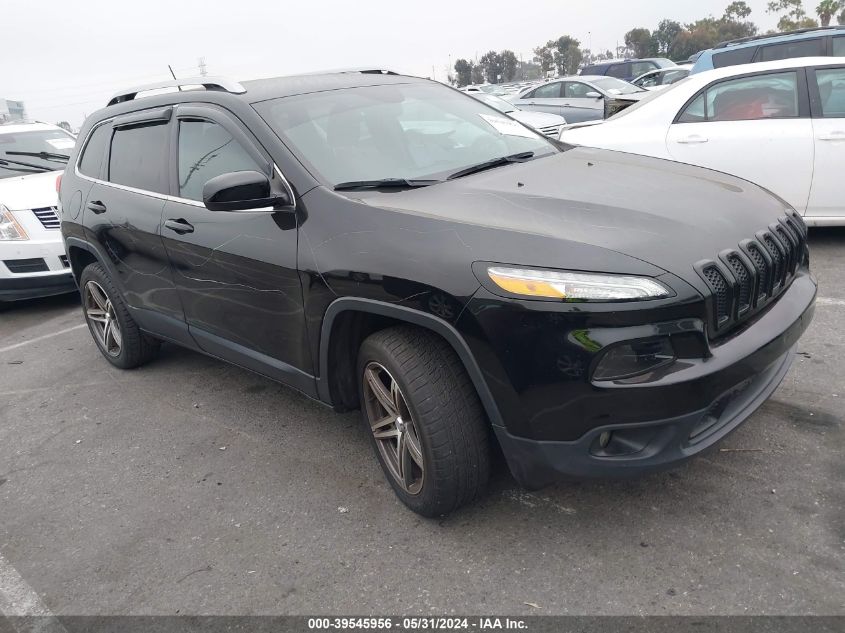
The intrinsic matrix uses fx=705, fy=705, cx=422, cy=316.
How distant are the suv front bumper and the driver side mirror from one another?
4.39 ft

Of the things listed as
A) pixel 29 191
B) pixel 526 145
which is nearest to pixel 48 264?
pixel 29 191

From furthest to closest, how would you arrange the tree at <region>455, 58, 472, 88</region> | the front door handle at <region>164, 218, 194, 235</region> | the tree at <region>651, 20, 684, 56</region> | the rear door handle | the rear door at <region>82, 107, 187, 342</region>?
1. the tree at <region>455, 58, 472, 88</region>
2. the tree at <region>651, 20, 684, 56</region>
3. the rear door handle
4. the rear door at <region>82, 107, 187, 342</region>
5. the front door handle at <region>164, 218, 194, 235</region>

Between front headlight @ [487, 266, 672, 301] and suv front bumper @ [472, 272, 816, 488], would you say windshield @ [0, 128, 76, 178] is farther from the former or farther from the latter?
suv front bumper @ [472, 272, 816, 488]

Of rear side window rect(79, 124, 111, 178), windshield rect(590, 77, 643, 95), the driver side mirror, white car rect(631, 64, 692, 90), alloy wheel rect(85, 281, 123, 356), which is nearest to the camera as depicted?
the driver side mirror

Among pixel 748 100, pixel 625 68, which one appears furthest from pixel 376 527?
pixel 625 68

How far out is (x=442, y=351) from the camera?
2.54 m

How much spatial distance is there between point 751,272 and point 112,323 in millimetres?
4025

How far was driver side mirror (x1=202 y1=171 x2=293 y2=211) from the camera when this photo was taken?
2861 mm

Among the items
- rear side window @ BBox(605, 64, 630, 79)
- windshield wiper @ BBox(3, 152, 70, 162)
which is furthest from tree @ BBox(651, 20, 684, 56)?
windshield wiper @ BBox(3, 152, 70, 162)

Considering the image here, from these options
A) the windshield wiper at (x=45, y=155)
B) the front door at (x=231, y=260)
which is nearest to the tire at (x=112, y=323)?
the front door at (x=231, y=260)

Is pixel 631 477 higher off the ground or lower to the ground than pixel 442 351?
lower

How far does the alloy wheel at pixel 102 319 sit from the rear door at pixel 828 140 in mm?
5266

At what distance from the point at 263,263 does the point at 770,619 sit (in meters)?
2.27

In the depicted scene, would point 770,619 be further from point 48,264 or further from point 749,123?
point 48,264
